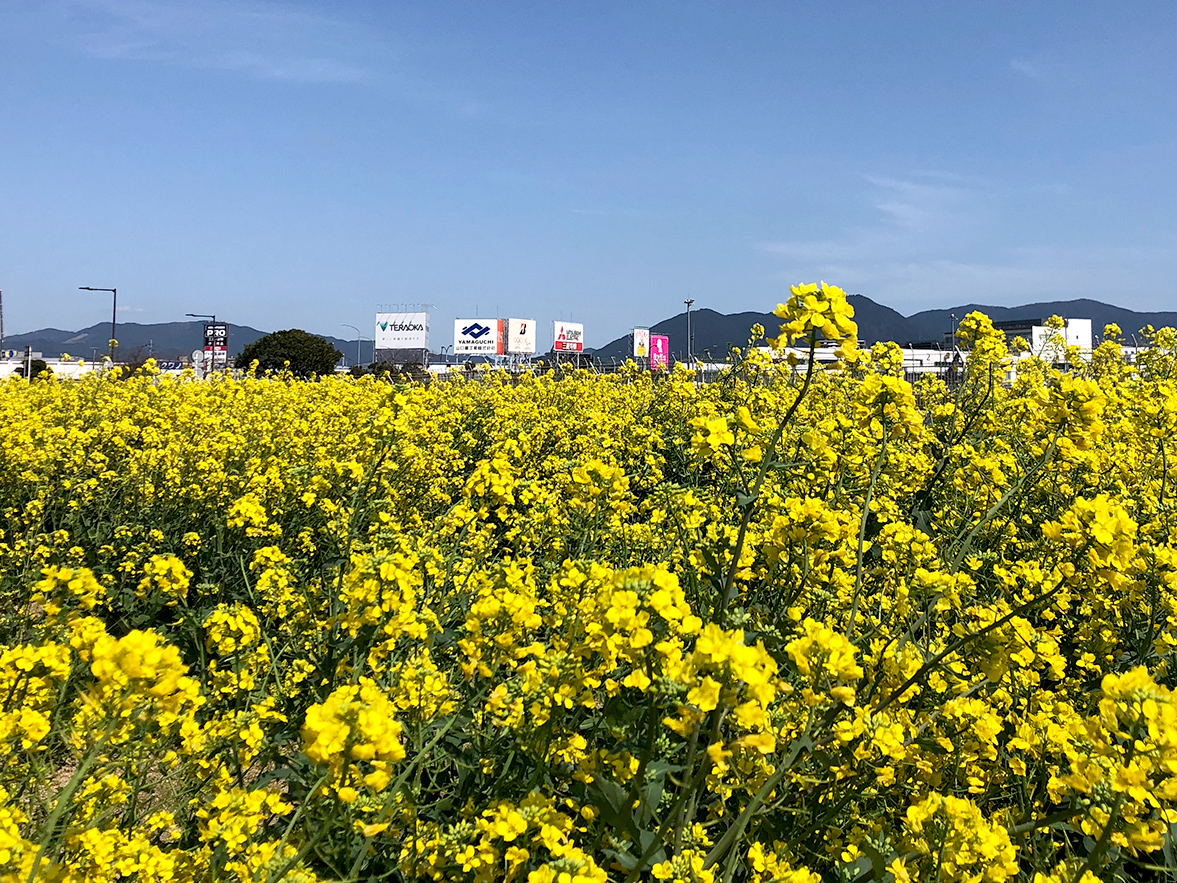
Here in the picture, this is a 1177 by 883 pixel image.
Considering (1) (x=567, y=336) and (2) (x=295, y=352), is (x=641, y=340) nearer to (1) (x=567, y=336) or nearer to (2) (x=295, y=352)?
(1) (x=567, y=336)

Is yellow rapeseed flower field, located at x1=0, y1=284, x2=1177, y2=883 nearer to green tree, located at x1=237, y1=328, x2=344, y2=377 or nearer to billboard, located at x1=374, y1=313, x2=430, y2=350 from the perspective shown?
green tree, located at x1=237, y1=328, x2=344, y2=377

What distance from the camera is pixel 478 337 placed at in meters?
91.2

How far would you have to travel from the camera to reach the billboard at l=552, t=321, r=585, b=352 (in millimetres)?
95312

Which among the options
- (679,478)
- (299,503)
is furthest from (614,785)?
(679,478)

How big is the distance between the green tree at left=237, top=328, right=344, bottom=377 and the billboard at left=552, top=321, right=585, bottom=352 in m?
56.1

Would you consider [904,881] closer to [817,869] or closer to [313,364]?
[817,869]

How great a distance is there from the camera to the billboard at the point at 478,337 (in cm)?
9044

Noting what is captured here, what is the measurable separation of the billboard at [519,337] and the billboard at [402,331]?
35.6ft

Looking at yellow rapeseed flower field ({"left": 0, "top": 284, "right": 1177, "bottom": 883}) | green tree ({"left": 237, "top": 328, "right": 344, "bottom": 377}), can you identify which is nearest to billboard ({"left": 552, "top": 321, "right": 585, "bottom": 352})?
green tree ({"left": 237, "top": 328, "right": 344, "bottom": 377})

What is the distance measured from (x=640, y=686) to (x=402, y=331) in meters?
87.9

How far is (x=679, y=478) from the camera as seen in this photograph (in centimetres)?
570

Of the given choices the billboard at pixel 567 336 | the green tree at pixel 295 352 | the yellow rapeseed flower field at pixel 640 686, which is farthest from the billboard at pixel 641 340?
the yellow rapeseed flower field at pixel 640 686

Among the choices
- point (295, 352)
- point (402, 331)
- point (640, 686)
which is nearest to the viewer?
point (640, 686)

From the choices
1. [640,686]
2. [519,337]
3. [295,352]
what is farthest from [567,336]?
[640,686]
